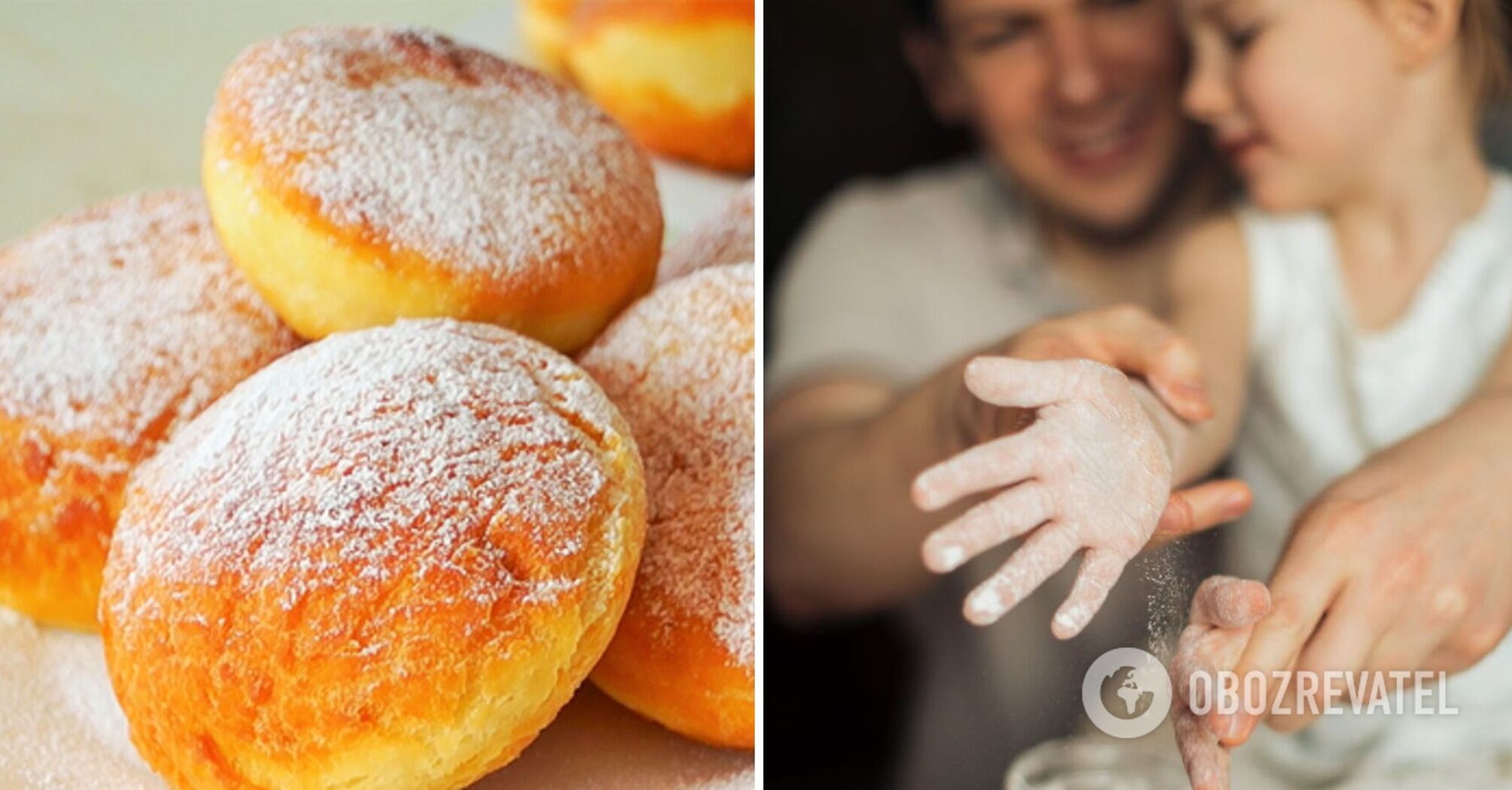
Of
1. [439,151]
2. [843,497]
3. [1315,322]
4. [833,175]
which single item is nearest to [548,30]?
[439,151]

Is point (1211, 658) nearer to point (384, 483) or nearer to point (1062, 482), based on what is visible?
point (1062, 482)

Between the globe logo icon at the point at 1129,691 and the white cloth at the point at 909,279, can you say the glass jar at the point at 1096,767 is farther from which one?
the white cloth at the point at 909,279

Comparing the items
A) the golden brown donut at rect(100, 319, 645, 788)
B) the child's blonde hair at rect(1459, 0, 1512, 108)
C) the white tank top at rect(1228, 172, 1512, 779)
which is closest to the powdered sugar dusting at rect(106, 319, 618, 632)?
the golden brown donut at rect(100, 319, 645, 788)

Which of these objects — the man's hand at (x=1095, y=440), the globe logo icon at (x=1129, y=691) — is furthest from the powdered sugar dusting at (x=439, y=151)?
the globe logo icon at (x=1129, y=691)

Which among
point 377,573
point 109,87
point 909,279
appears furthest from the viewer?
point 109,87

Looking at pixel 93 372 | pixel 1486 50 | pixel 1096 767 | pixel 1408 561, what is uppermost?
pixel 1486 50
